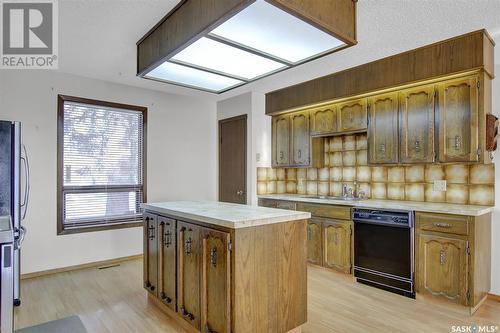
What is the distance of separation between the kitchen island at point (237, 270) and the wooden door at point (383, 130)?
1.76 m

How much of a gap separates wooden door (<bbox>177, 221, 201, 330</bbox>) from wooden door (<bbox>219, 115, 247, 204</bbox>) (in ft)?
7.94

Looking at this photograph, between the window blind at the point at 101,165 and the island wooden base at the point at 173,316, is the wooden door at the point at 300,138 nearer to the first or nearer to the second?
the window blind at the point at 101,165

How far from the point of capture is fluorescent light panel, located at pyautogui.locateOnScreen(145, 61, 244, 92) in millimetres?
2758

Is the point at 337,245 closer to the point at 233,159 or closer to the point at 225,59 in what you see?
the point at 233,159

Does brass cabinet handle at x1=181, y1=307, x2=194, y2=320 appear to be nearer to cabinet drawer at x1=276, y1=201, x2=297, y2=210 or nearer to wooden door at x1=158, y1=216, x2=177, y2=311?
wooden door at x1=158, y1=216, x2=177, y2=311

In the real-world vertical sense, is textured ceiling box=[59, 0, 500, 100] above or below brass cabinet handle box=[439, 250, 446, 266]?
above

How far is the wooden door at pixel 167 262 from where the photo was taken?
8.47 feet

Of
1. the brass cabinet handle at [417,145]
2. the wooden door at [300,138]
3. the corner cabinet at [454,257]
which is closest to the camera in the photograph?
the corner cabinet at [454,257]

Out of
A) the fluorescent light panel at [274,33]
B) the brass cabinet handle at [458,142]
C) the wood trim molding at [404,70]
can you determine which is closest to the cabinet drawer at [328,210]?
the brass cabinet handle at [458,142]

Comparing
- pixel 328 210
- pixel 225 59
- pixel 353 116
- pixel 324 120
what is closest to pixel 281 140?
pixel 324 120

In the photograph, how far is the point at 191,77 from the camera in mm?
2986

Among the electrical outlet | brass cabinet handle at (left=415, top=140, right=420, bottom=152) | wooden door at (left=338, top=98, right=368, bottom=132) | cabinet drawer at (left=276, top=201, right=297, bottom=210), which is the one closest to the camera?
brass cabinet handle at (left=415, top=140, right=420, bottom=152)

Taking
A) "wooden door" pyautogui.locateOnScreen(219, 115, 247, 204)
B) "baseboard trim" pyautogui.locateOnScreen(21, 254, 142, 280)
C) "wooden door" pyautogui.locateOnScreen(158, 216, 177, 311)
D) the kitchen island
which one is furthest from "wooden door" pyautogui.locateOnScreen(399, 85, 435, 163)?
"baseboard trim" pyautogui.locateOnScreen(21, 254, 142, 280)

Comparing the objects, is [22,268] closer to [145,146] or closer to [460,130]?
[145,146]
